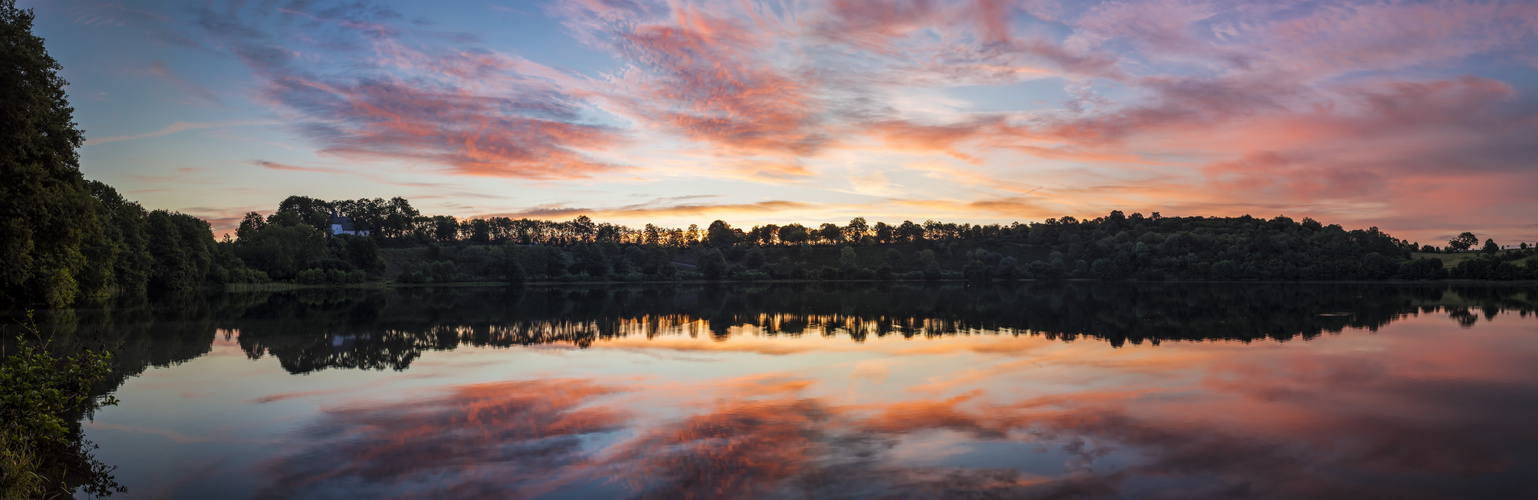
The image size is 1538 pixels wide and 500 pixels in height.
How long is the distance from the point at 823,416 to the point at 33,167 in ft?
74.2

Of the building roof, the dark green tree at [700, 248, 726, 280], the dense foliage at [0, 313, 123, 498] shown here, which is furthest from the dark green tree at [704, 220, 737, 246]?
the dense foliage at [0, 313, 123, 498]

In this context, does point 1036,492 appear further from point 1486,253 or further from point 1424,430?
point 1486,253

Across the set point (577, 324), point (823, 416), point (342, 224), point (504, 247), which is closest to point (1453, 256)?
point (577, 324)

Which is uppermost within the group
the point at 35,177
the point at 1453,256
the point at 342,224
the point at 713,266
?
the point at 342,224

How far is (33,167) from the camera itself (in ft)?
64.3

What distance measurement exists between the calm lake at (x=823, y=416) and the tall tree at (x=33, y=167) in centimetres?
359

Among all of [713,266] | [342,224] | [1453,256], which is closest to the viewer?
[1453,256]

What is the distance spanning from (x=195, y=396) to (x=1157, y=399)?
742 inches

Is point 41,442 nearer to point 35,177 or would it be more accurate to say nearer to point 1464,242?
point 35,177

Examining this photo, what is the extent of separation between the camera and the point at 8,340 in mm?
22359

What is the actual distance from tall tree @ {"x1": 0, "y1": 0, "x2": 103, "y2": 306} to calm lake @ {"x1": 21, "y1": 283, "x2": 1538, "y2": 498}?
3586 mm

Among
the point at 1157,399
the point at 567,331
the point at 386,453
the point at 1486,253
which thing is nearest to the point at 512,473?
the point at 386,453

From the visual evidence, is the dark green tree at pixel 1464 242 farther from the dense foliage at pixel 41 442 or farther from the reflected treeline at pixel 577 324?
the dense foliage at pixel 41 442

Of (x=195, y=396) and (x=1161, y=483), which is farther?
(x=195, y=396)
